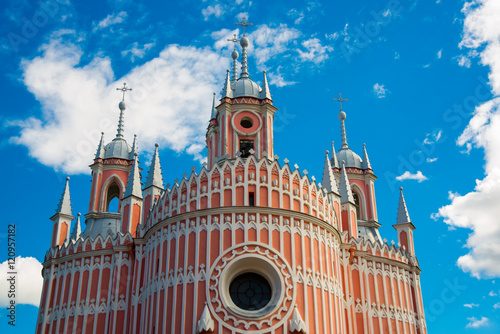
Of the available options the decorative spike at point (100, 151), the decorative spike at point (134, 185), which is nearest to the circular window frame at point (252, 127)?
the decorative spike at point (134, 185)

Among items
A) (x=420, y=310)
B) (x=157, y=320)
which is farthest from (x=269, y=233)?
(x=420, y=310)

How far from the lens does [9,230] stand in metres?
30.5

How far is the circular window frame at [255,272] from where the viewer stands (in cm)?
2480

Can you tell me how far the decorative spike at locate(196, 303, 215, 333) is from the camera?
2419 centimetres

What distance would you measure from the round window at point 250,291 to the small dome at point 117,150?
16396mm

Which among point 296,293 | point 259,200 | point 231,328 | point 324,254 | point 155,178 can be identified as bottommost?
point 231,328

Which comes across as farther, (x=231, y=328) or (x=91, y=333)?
(x=91, y=333)

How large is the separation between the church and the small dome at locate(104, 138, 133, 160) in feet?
7.48

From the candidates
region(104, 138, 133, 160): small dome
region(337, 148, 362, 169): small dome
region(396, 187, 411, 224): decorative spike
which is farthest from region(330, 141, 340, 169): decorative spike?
region(104, 138, 133, 160): small dome

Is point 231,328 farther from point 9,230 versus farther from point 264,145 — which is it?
point 9,230

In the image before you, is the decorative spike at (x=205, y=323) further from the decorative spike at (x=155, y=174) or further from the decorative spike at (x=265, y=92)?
the decorative spike at (x=265, y=92)

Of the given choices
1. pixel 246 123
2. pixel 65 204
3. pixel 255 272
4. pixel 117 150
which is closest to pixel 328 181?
pixel 246 123

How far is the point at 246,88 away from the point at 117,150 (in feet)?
35.2

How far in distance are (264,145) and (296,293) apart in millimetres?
10143
